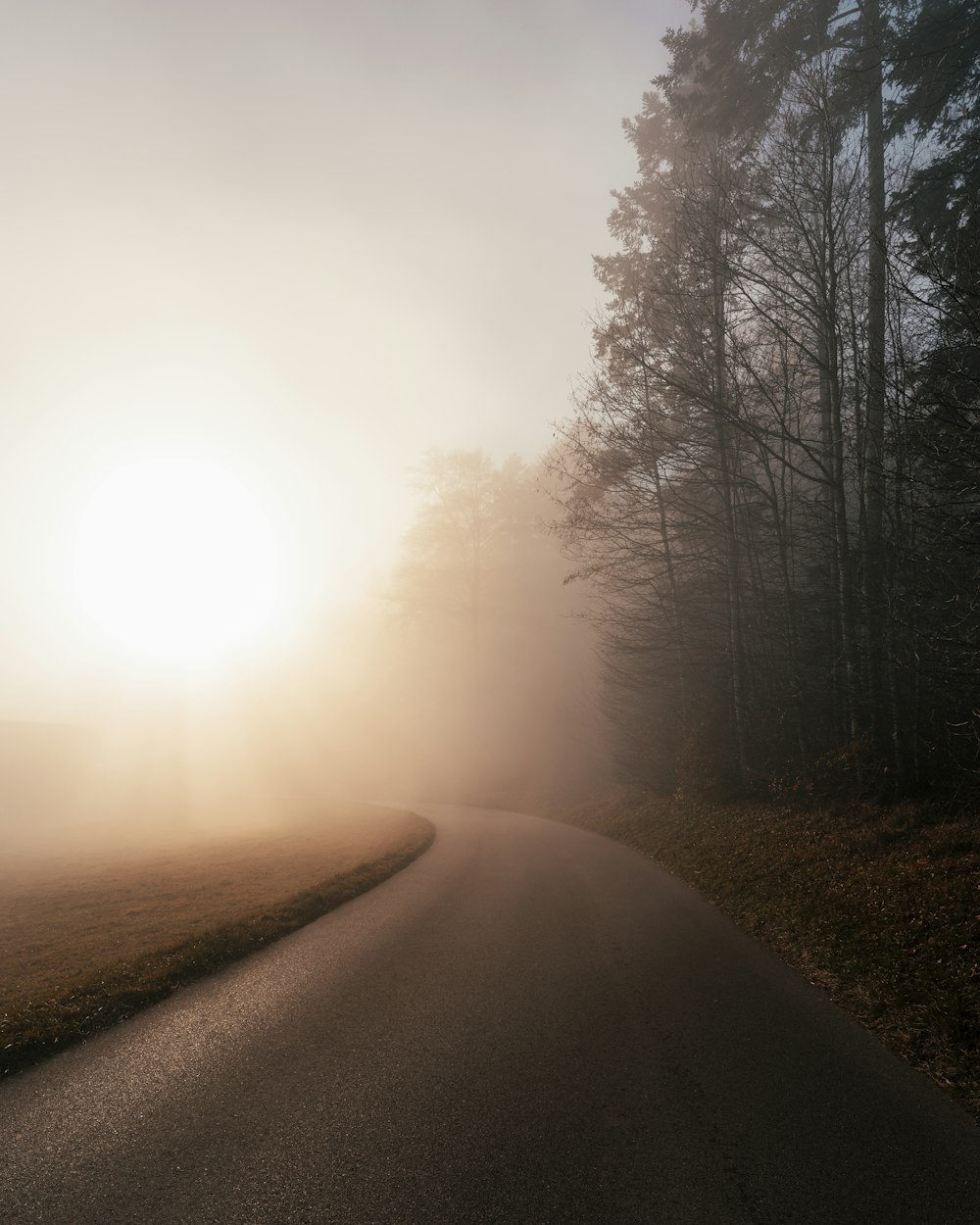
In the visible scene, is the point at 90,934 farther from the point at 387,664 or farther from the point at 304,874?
the point at 387,664

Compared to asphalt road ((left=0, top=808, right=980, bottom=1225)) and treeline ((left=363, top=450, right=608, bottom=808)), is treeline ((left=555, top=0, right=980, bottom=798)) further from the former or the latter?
treeline ((left=363, top=450, right=608, bottom=808))

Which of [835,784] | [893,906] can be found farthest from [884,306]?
[893,906]

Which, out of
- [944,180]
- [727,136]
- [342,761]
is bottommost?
[342,761]

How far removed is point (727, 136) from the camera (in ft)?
53.8

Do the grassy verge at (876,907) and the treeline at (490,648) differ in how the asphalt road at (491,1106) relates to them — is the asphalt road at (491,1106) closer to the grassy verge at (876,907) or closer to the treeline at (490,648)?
the grassy verge at (876,907)

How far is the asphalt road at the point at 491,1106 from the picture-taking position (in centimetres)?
359

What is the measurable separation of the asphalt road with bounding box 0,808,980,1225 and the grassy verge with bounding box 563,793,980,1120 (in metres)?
0.44

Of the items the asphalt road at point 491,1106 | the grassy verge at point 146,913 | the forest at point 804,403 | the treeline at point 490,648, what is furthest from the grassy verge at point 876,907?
the treeline at point 490,648

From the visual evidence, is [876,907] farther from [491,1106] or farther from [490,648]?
[490,648]

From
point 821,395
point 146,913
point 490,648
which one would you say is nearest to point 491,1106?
point 146,913

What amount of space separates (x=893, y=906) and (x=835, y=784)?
625 centimetres

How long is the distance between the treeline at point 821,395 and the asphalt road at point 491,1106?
5.23 m

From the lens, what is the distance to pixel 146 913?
1094cm

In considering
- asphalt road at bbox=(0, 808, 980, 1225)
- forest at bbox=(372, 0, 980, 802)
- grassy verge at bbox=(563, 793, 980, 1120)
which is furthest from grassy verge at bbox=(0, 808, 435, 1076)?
forest at bbox=(372, 0, 980, 802)
